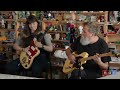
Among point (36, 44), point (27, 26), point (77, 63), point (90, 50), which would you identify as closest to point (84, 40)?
point (90, 50)

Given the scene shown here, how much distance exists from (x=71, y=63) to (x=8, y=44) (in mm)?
651

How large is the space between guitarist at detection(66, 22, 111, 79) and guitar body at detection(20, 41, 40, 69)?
325 mm

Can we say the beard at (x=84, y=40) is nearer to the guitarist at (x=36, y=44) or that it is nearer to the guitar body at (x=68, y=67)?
the guitar body at (x=68, y=67)

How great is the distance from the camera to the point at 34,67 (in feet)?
7.00

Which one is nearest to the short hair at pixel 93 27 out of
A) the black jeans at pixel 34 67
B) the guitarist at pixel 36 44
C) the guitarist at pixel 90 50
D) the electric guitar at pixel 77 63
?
the guitarist at pixel 90 50

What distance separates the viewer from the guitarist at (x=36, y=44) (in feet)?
6.79

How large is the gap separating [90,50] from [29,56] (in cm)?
61

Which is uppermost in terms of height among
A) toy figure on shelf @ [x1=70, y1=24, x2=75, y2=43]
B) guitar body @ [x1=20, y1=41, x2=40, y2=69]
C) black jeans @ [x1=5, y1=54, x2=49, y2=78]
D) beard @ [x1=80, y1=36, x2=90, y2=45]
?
toy figure on shelf @ [x1=70, y1=24, x2=75, y2=43]

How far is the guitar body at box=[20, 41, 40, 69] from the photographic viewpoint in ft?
6.97

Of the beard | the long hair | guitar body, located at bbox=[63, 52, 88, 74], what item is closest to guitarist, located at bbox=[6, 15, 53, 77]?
the long hair

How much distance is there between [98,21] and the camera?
2.00 metres

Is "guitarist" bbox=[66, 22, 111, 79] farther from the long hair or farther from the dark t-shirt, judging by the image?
the long hair

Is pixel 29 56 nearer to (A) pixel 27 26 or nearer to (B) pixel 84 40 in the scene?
(A) pixel 27 26
